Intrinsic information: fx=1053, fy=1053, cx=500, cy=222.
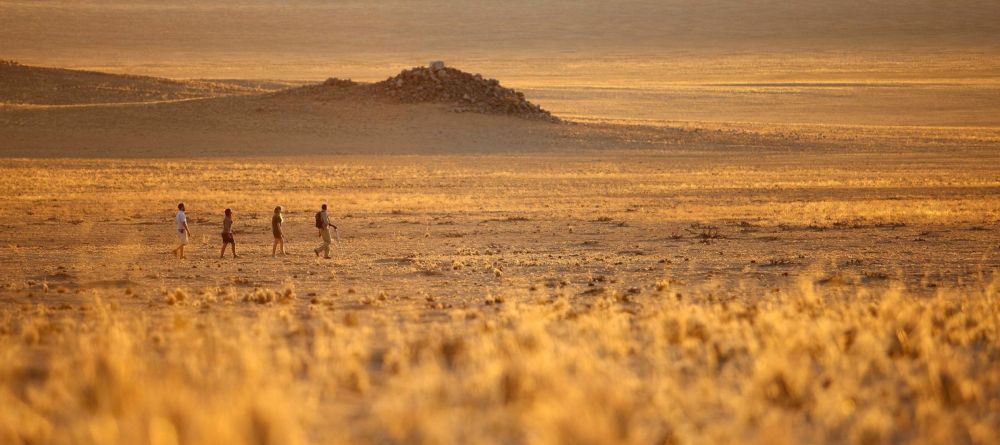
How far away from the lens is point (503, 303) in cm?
1237

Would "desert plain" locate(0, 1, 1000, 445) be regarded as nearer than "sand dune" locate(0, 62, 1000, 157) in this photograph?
Yes

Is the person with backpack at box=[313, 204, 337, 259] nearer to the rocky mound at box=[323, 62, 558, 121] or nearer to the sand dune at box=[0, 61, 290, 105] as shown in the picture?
the rocky mound at box=[323, 62, 558, 121]

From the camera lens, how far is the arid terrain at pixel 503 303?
22.3 ft

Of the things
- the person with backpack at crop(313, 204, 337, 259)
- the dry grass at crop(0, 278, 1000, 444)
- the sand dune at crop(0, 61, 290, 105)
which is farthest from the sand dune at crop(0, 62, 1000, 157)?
the dry grass at crop(0, 278, 1000, 444)

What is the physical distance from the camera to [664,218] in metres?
24.2

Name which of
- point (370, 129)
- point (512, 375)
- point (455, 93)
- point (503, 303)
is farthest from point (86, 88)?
point (512, 375)

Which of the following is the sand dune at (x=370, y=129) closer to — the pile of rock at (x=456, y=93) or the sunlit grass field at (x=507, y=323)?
the pile of rock at (x=456, y=93)

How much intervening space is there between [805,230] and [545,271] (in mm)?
7759

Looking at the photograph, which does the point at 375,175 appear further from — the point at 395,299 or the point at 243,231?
the point at 395,299

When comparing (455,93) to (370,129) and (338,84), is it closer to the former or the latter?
(370,129)

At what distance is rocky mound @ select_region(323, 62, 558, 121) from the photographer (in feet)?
170

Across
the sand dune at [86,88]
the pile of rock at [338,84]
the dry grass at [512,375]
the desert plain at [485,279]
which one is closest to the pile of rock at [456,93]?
the desert plain at [485,279]

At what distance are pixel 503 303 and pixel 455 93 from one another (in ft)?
134

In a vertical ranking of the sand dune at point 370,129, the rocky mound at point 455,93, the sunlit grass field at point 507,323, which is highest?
the rocky mound at point 455,93
